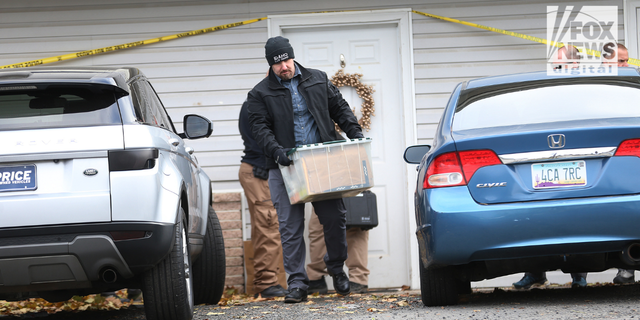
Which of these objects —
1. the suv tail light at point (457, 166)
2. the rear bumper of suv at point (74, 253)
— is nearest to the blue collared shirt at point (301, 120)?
the suv tail light at point (457, 166)

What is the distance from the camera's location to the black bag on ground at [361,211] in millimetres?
7450

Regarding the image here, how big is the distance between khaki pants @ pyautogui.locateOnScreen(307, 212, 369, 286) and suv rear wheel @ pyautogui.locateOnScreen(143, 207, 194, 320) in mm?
3819

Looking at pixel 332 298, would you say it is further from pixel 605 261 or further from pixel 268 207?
pixel 605 261

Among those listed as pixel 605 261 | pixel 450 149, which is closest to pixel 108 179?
pixel 450 149

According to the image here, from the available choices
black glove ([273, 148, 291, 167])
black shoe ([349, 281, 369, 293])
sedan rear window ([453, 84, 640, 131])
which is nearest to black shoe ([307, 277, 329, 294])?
black shoe ([349, 281, 369, 293])

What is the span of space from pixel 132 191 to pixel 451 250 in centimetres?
177

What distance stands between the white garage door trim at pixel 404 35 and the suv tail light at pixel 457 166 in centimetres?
402

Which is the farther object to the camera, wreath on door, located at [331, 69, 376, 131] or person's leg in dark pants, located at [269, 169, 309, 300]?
wreath on door, located at [331, 69, 376, 131]

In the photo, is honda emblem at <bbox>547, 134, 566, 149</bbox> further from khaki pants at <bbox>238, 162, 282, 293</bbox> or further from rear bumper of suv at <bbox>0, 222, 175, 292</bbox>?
khaki pants at <bbox>238, 162, 282, 293</bbox>

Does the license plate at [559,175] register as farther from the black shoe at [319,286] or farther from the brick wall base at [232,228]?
the brick wall base at [232,228]

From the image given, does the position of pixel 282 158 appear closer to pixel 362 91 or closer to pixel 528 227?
pixel 528 227

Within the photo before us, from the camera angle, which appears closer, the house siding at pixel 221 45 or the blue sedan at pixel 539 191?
the blue sedan at pixel 539 191

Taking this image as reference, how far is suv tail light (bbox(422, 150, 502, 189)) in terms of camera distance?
4176mm

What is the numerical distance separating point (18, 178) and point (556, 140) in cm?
281
